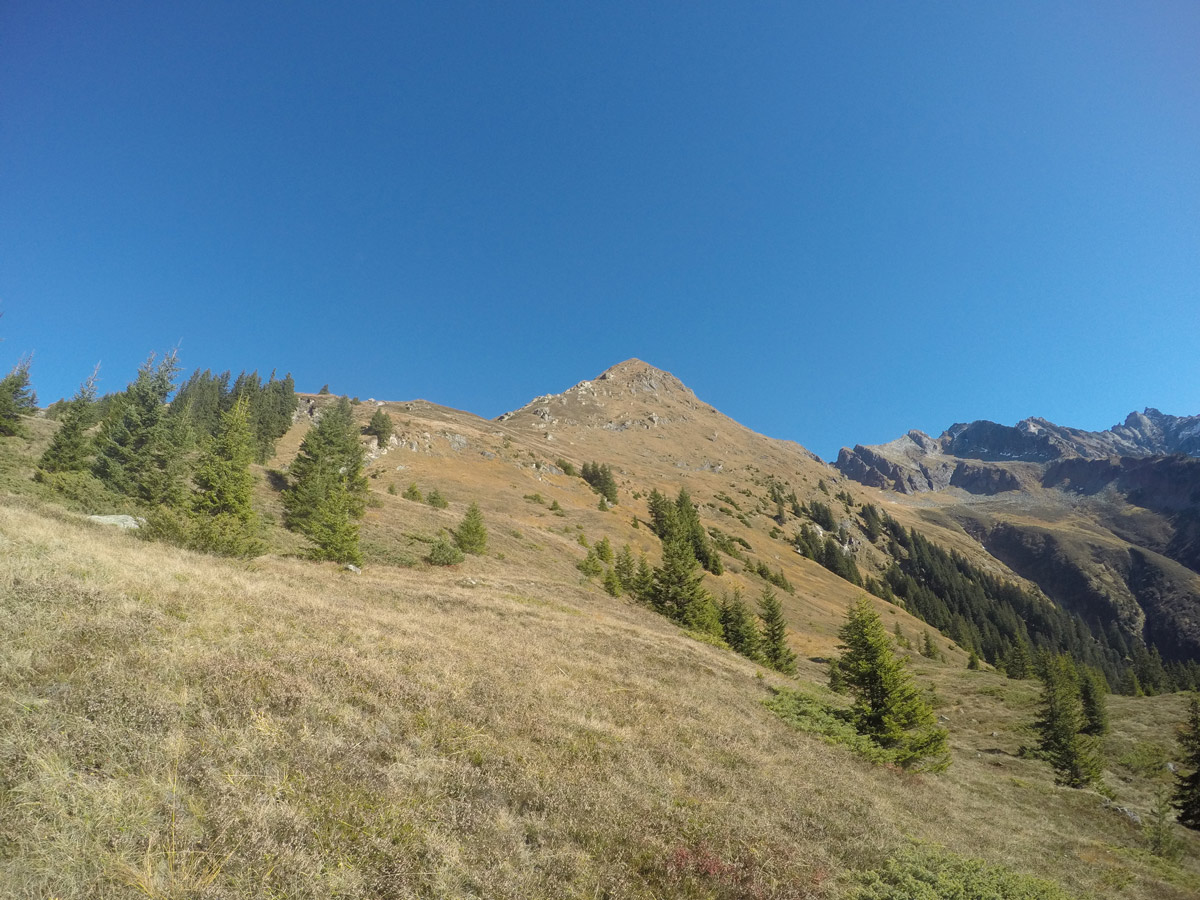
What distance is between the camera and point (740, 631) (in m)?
38.4

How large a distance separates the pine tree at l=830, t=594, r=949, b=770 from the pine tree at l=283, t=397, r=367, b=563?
90.5ft

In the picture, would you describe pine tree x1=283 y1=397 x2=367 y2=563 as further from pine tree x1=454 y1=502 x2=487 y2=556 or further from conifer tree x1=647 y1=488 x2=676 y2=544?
conifer tree x1=647 y1=488 x2=676 y2=544

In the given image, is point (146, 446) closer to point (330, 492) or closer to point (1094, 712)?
point (330, 492)

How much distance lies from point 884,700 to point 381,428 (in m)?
87.5

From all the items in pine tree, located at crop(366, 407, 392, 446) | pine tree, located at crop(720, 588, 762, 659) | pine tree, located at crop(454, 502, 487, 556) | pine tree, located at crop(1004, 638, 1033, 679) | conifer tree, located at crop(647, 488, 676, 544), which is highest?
pine tree, located at crop(366, 407, 392, 446)

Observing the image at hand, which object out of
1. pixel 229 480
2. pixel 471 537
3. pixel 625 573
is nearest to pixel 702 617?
pixel 625 573

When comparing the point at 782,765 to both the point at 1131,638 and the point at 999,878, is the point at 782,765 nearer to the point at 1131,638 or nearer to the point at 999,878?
the point at 999,878

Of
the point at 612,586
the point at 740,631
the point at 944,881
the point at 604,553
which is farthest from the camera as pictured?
the point at 604,553

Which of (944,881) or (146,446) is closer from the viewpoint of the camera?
(944,881)

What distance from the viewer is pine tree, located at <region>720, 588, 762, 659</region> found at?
3775 centimetres

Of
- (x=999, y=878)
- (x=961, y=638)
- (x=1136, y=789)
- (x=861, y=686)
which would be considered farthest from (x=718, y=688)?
(x=961, y=638)

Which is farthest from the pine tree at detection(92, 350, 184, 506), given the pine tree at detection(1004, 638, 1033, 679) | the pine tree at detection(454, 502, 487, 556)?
the pine tree at detection(1004, 638, 1033, 679)

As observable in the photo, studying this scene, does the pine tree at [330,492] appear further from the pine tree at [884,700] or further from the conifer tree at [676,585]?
the pine tree at [884,700]

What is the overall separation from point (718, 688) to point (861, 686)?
319 inches
